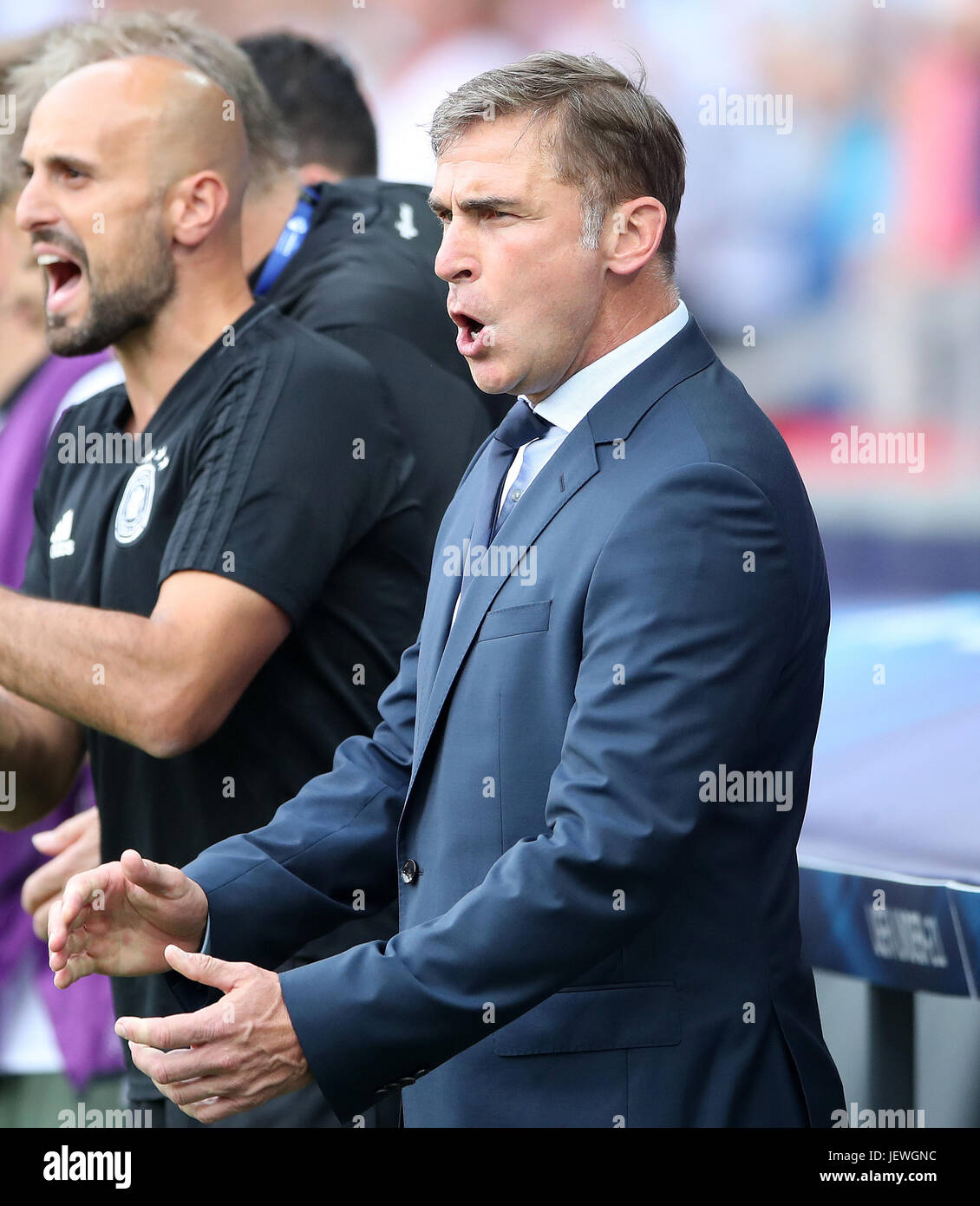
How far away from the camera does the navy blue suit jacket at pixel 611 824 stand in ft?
4.37

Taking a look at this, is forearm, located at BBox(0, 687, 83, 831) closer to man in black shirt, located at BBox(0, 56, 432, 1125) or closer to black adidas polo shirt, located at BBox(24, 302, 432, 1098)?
man in black shirt, located at BBox(0, 56, 432, 1125)

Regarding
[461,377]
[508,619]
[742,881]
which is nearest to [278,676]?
[461,377]

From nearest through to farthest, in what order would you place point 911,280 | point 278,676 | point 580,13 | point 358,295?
1. point 278,676
2. point 358,295
3. point 911,280
4. point 580,13

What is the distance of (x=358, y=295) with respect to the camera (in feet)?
8.08

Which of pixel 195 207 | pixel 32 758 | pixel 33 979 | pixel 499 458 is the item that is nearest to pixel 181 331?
pixel 195 207

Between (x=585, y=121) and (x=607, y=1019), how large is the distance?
2.76 feet

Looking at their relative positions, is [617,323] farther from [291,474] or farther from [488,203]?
[291,474]

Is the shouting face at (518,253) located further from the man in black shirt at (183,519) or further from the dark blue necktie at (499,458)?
the man in black shirt at (183,519)

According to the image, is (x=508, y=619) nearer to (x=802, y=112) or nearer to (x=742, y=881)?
(x=742, y=881)

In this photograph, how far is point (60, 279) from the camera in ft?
7.82

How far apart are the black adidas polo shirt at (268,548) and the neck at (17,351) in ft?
4.73

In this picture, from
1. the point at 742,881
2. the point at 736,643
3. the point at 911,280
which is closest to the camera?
the point at 736,643

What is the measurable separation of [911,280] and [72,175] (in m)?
1.39

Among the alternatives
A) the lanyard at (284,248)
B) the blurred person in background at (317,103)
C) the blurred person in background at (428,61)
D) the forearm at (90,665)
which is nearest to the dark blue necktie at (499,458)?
the forearm at (90,665)
